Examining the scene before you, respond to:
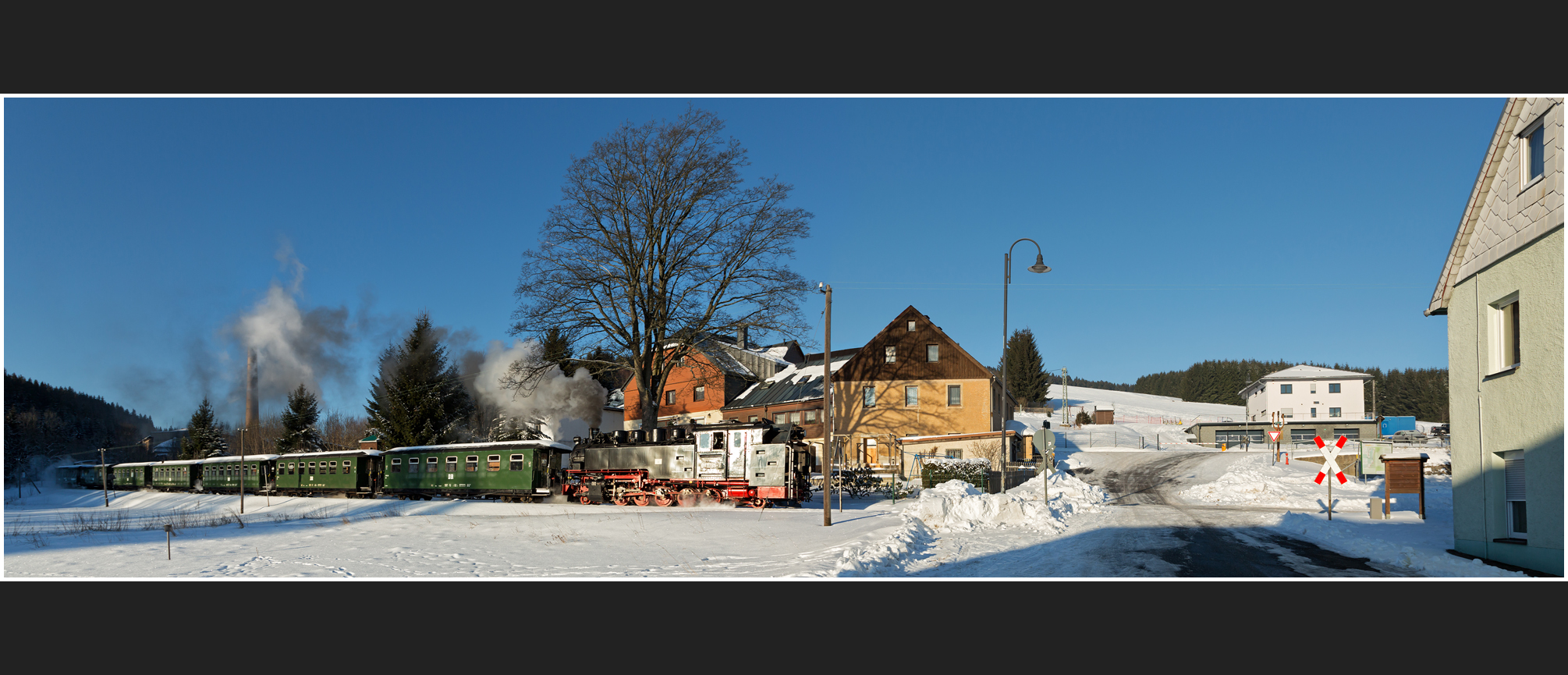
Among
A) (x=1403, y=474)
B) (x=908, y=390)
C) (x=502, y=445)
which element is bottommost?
(x=1403, y=474)

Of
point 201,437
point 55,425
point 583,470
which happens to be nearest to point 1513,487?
point 583,470

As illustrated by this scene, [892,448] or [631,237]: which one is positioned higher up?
[631,237]

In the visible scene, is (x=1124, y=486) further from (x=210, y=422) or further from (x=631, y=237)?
(x=210, y=422)

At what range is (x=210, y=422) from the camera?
55156 mm

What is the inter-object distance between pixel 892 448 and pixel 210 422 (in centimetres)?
4241

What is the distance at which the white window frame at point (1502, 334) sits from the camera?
13.2 meters

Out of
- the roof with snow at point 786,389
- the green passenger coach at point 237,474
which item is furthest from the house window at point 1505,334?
the green passenger coach at point 237,474

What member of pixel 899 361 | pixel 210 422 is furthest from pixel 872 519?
pixel 210 422

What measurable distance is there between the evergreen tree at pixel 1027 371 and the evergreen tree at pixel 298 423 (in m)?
63.3

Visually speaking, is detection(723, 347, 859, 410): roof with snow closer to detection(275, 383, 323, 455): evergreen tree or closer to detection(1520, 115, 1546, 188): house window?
detection(275, 383, 323, 455): evergreen tree

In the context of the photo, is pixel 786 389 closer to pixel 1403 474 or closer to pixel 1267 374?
pixel 1403 474

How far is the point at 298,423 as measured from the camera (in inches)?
2152

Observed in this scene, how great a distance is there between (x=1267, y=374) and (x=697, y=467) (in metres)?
82.5

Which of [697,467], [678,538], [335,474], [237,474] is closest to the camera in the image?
[678,538]
